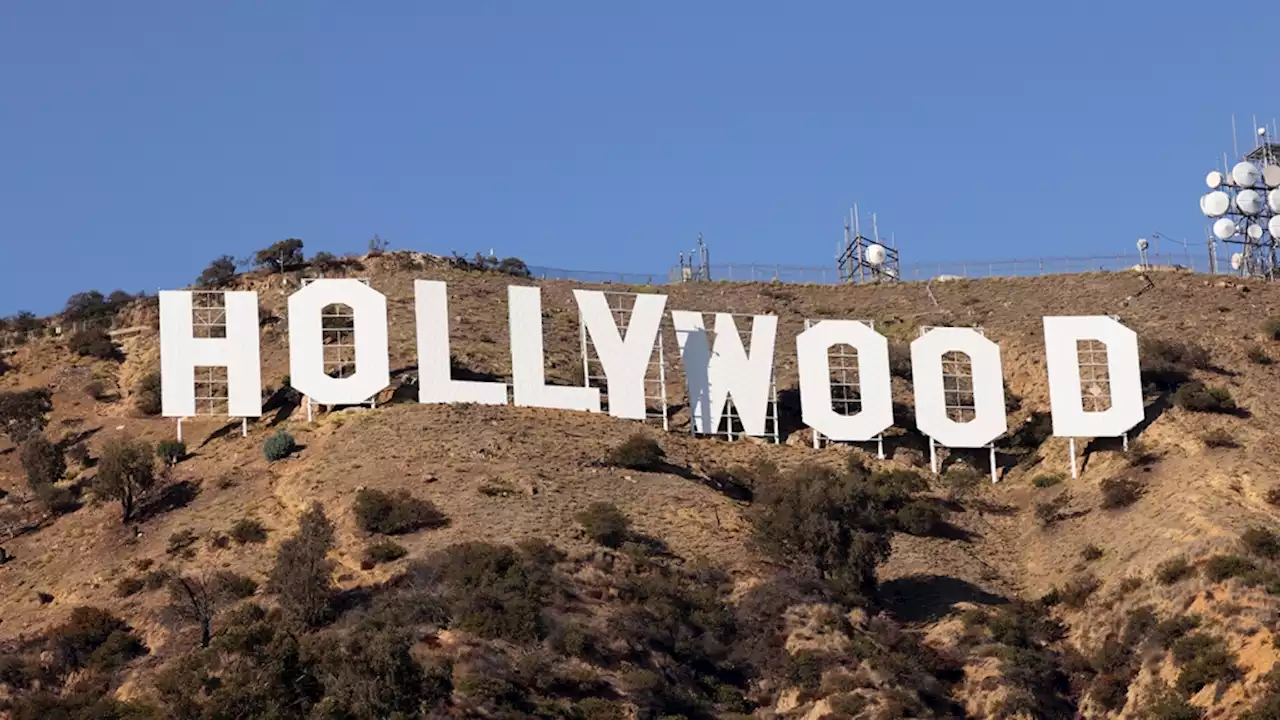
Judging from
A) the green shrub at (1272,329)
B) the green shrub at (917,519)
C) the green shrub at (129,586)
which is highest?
the green shrub at (1272,329)

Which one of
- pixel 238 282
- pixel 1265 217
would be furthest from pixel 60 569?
pixel 1265 217

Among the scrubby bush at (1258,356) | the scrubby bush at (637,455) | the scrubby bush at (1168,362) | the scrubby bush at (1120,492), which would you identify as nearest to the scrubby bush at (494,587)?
the scrubby bush at (637,455)

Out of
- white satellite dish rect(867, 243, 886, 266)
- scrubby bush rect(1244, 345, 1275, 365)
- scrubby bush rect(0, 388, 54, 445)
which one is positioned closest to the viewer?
scrubby bush rect(0, 388, 54, 445)

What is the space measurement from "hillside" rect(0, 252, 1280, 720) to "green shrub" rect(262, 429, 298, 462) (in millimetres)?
454

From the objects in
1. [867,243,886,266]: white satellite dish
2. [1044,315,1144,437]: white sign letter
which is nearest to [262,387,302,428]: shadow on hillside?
[1044,315,1144,437]: white sign letter

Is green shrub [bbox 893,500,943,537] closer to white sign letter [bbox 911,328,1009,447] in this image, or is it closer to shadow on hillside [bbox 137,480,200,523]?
white sign letter [bbox 911,328,1009,447]

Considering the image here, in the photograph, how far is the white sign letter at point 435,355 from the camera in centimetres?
7156

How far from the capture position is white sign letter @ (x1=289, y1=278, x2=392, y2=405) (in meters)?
70.8

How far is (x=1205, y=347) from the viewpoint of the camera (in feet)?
266

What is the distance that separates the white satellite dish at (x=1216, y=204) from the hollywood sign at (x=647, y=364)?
21719mm

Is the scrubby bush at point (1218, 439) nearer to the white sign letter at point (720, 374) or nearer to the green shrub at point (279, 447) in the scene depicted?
the white sign letter at point (720, 374)

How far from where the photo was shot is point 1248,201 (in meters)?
94.5

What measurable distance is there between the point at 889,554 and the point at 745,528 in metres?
4.09

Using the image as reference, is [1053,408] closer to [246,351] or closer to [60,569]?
[246,351]
